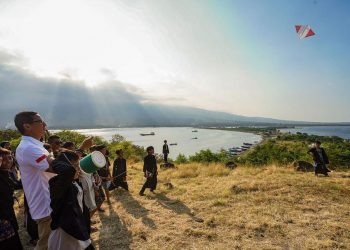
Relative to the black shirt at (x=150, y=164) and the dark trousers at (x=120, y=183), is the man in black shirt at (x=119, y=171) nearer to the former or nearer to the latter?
the dark trousers at (x=120, y=183)

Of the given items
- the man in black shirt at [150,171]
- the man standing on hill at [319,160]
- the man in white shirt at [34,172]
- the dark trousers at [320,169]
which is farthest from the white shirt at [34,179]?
the dark trousers at [320,169]

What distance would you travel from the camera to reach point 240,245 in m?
5.97

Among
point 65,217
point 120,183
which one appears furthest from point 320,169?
point 65,217

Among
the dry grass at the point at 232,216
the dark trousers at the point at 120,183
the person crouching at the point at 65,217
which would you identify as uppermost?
the person crouching at the point at 65,217

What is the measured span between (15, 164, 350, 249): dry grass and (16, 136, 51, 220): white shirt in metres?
2.67

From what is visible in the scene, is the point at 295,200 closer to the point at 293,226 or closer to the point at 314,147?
the point at 293,226

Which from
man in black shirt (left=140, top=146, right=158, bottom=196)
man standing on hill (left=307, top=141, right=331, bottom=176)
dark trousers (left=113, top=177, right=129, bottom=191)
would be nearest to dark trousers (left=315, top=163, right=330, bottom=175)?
man standing on hill (left=307, top=141, right=331, bottom=176)

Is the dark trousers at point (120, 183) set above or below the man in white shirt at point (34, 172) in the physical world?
below

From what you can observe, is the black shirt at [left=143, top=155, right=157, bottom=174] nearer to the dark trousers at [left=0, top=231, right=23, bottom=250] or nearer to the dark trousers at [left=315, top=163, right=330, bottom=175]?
the dark trousers at [left=0, top=231, right=23, bottom=250]

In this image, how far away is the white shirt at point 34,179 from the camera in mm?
3719

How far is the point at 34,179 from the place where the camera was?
383 centimetres

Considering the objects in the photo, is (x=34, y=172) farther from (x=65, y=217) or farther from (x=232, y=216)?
(x=232, y=216)

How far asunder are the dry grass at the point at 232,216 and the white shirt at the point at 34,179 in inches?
105

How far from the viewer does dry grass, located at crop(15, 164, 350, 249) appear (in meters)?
6.21
